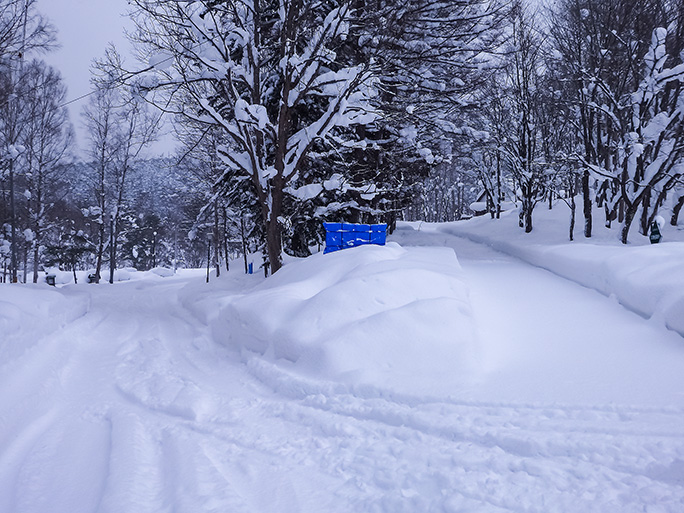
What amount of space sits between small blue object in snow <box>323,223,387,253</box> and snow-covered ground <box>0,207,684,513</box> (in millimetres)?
3395

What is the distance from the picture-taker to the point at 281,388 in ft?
12.4

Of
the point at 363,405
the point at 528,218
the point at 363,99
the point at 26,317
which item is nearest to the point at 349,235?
the point at 363,99

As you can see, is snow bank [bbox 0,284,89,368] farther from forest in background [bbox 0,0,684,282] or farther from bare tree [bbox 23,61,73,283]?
bare tree [bbox 23,61,73,283]

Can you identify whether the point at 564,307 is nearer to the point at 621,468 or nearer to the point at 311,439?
the point at 621,468

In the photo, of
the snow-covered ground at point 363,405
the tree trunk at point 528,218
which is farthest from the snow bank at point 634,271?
the tree trunk at point 528,218

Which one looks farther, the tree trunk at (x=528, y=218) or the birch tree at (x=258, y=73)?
the tree trunk at (x=528, y=218)

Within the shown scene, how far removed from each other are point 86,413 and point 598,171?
44.3 ft

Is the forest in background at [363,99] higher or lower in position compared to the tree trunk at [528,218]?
higher

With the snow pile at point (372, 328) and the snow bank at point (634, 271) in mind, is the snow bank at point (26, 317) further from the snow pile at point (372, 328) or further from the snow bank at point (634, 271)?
the snow bank at point (634, 271)

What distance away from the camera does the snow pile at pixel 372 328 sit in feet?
12.2

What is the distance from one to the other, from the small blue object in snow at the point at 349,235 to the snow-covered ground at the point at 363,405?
340cm

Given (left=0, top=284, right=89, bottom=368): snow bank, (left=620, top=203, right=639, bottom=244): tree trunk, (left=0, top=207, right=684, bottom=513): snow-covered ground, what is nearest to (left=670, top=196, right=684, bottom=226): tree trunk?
(left=620, top=203, right=639, bottom=244): tree trunk

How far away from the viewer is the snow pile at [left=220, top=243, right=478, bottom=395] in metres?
3.73

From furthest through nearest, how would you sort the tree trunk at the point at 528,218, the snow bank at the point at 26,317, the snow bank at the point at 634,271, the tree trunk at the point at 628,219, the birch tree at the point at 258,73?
the tree trunk at the point at 528,218
the tree trunk at the point at 628,219
the birch tree at the point at 258,73
the snow bank at the point at 26,317
the snow bank at the point at 634,271
